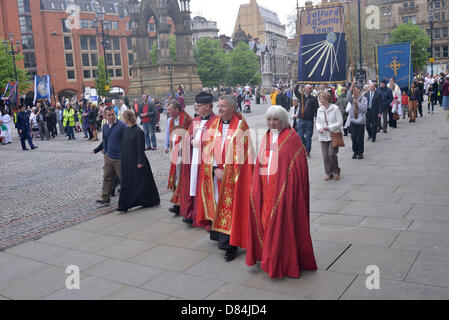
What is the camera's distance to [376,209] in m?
7.19

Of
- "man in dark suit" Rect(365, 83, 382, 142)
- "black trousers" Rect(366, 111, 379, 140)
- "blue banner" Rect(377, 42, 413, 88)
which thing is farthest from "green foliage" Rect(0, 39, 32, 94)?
"man in dark suit" Rect(365, 83, 382, 142)

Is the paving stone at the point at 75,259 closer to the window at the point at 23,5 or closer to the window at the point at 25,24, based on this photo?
the window at the point at 25,24

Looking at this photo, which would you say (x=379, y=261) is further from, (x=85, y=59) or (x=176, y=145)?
(x=85, y=59)

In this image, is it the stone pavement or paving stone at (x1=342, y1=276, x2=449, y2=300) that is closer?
paving stone at (x1=342, y1=276, x2=449, y2=300)

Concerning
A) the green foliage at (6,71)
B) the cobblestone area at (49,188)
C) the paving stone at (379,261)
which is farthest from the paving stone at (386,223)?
the green foliage at (6,71)

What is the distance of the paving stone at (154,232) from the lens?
664 cm

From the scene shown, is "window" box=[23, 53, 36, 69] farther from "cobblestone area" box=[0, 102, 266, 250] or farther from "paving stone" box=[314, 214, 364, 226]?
"paving stone" box=[314, 214, 364, 226]

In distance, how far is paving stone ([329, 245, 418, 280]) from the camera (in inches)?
189

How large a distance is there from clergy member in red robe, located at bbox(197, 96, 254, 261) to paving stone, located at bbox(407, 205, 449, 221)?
275 centimetres
